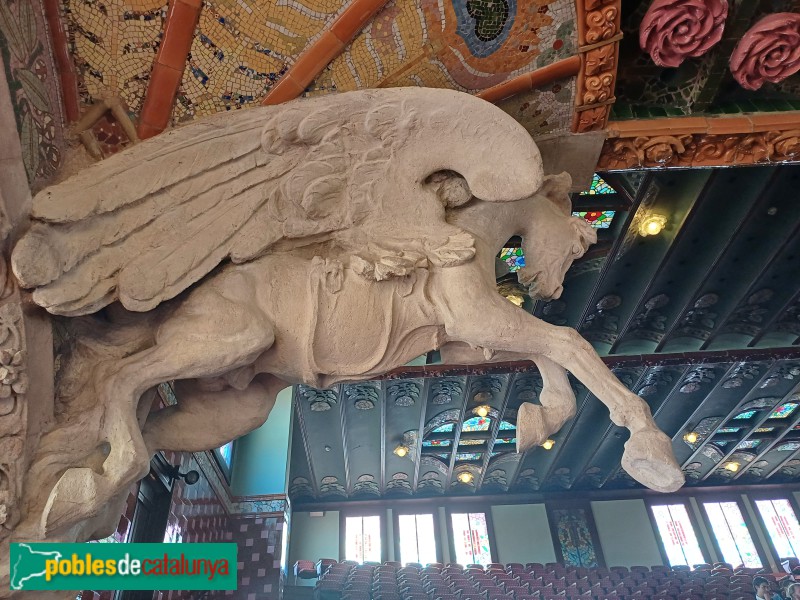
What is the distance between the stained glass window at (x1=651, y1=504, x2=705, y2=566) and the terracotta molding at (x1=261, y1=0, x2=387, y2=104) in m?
12.0

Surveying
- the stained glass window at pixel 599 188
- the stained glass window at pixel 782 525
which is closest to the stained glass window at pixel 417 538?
the stained glass window at pixel 782 525

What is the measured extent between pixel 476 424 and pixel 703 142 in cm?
655

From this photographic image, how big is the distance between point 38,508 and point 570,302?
222 inches

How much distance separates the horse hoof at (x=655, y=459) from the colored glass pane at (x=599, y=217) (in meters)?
3.65

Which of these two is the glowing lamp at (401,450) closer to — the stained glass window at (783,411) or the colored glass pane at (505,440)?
the colored glass pane at (505,440)

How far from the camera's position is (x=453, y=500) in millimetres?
11781

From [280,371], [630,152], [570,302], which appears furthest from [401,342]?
[570,302]

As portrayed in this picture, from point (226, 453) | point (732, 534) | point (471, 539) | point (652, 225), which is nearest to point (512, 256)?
point (652, 225)

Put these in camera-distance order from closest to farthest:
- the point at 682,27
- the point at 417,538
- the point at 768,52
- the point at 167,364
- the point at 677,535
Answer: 1. the point at 167,364
2. the point at 682,27
3. the point at 768,52
4. the point at 417,538
5. the point at 677,535

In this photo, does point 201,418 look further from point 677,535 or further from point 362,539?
point 677,535

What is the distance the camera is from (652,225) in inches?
212

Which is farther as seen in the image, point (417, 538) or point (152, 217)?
point (417, 538)

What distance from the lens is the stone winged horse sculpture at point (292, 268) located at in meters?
1.77

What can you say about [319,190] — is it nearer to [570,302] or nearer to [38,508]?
[38,508]
